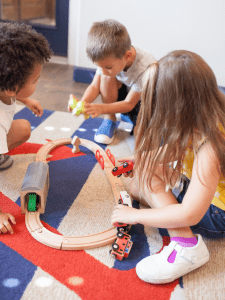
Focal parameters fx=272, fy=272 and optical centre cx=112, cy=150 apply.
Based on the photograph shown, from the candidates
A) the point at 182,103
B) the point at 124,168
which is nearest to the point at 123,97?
the point at 124,168

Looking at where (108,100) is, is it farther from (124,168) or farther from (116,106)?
(124,168)

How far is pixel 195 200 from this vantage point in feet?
2.13

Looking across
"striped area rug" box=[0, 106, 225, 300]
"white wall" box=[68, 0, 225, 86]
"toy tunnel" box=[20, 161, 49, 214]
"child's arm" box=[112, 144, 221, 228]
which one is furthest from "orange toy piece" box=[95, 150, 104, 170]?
"white wall" box=[68, 0, 225, 86]

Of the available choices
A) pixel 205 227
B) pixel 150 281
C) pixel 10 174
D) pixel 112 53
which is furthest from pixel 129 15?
pixel 150 281

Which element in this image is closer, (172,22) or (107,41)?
(107,41)

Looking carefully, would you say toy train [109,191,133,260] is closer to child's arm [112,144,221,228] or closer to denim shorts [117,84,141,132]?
child's arm [112,144,221,228]

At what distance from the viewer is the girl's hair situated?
582 millimetres

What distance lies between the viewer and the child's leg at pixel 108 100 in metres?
1.24

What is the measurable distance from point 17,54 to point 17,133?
35cm

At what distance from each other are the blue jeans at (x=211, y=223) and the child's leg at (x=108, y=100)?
20.1 inches

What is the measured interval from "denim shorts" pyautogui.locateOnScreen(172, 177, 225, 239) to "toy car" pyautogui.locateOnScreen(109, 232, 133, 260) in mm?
206

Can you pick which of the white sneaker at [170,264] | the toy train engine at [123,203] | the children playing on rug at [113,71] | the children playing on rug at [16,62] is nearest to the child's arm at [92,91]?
the children playing on rug at [113,71]

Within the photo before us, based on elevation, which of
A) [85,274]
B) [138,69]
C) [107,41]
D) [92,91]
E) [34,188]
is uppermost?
[107,41]

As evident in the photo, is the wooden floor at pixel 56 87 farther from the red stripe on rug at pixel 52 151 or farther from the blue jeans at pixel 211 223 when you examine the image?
the blue jeans at pixel 211 223
